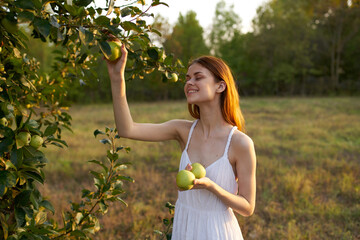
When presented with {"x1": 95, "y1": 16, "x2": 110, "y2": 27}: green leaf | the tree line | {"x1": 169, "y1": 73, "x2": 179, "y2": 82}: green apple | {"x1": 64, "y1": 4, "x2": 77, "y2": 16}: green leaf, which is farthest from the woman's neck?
the tree line

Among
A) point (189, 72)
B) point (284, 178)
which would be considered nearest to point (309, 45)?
point (284, 178)

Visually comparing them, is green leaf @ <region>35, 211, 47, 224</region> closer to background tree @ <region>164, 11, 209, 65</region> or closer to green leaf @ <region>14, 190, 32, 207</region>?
green leaf @ <region>14, 190, 32, 207</region>

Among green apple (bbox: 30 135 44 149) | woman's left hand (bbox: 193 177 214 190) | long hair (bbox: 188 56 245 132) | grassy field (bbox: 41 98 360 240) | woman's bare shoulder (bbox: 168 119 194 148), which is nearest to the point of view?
green apple (bbox: 30 135 44 149)

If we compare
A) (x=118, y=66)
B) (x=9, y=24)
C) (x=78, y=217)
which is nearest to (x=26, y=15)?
(x=9, y=24)

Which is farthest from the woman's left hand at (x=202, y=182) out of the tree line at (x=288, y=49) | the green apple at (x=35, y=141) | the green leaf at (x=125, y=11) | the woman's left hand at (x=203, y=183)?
the tree line at (x=288, y=49)

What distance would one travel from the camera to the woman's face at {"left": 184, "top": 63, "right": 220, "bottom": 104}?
156cm

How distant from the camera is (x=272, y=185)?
465cm

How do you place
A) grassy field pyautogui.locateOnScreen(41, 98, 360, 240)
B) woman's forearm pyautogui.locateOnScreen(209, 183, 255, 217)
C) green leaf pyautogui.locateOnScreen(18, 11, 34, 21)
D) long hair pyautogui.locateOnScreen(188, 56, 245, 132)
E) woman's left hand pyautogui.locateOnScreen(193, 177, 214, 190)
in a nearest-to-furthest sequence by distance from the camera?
green leaf pyautogui.locateOnScreen(18, 11, 34, 21)
woman's left hand pyautogui.locateOnScreen(193, 177, 214, 190)
woman's forearm pyautogui.locateOnScreen(209, 183, 255, 217)
long hair pyautogui.locateOnScreen(188, 56, 245, 132)
grassy field pyautogui.locateOnScreen(41, 98, 360, 240)

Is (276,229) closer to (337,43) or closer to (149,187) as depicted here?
(149,187)

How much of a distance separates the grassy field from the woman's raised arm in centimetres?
149

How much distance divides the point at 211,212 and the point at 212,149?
1.08 ft

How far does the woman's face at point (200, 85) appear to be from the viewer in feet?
5.12

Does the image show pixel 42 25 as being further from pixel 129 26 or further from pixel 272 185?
pixel 272 185

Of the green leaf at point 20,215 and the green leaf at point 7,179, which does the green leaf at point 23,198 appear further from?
the green leaf at point 7,179
